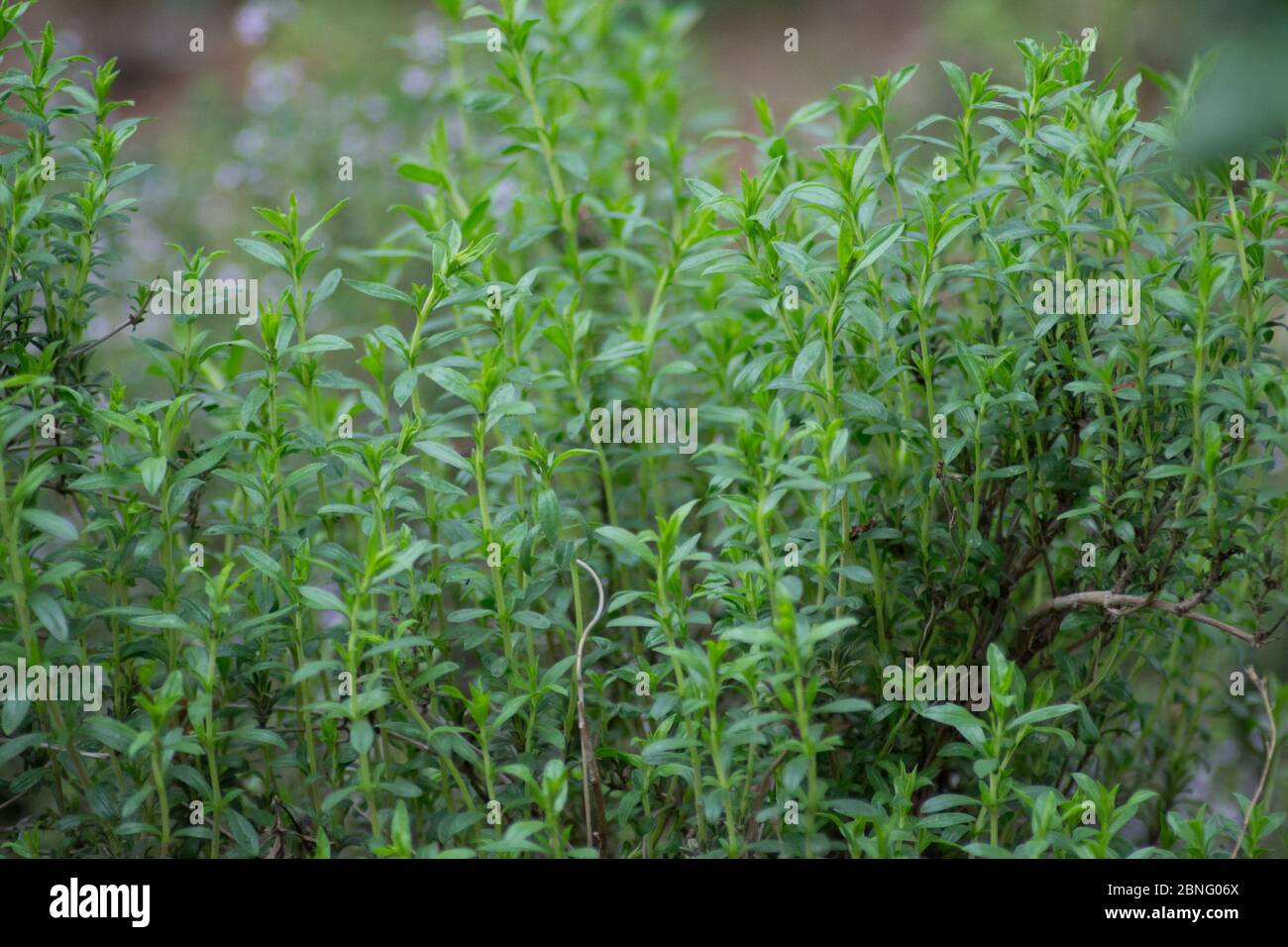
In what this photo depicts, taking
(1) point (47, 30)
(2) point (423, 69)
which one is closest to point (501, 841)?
(1) point (47, 30)

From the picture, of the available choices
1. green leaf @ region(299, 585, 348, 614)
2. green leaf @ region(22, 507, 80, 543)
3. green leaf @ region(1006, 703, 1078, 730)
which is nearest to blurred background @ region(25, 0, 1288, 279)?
green leaf @ region(1006, 703, 1078, 730)

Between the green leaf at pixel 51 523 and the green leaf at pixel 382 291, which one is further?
the green leaf at pixel 382 291

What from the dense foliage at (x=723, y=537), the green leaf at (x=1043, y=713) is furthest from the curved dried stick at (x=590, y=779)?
the green leaf at (x=1043, y=713)

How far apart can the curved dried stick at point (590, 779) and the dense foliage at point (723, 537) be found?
0.02 metres

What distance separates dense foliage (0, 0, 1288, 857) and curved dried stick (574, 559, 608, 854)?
0.06 feet

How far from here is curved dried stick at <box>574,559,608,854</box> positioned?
1696 mm

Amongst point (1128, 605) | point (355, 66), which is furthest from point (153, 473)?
point (355, 66)

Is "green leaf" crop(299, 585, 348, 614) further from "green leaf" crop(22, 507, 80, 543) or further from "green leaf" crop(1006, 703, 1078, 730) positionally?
"green leaf" crop(1006, 703, 1078, 730)

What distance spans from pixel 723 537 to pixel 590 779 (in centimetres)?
45

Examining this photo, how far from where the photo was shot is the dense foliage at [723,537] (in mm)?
1650

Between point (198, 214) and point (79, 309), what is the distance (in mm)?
2458

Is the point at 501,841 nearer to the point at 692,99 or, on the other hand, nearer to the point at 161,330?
the point at 161,330

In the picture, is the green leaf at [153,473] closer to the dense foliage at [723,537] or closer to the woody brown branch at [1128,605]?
the dense foliage at [723,537]

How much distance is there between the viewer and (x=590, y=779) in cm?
175
